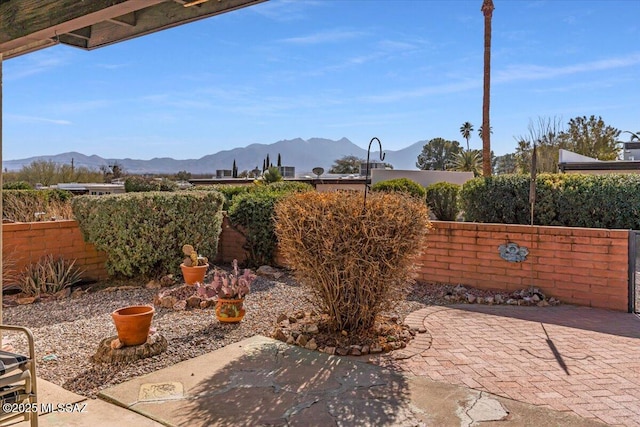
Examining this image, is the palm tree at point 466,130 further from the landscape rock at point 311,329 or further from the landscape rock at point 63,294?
the landscape rock at point 311,329

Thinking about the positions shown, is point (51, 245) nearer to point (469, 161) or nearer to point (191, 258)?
point (191, 258)

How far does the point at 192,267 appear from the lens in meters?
7.07

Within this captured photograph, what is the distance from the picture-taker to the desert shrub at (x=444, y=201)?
11.8 metres

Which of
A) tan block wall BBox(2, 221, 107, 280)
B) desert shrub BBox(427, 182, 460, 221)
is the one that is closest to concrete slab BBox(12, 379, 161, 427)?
tan block wall BBox(2, 221, 107, 280)

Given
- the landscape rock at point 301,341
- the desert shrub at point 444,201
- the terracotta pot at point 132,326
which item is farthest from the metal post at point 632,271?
the terracotta pot at point 132,326

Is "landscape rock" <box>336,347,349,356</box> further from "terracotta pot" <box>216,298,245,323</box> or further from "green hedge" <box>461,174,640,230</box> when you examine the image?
"green hedge" <box>461,174,640,230</box>

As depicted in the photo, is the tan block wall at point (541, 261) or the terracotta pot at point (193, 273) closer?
the tan block wall at point (541, 261)

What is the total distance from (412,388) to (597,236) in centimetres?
418

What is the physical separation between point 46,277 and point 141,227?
154 cm

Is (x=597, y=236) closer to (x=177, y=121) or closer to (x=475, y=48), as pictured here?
(x=475, y=48)

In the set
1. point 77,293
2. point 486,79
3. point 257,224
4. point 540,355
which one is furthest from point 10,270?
point 486,79

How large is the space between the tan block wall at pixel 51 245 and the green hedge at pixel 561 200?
23.0 feet

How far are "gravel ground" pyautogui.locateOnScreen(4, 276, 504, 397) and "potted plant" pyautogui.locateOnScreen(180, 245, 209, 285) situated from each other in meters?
0.56

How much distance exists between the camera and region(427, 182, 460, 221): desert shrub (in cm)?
1175
